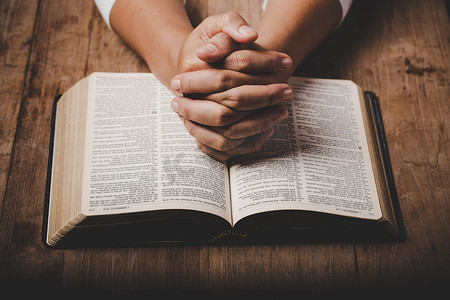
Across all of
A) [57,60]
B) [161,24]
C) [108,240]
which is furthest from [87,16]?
[108,240]

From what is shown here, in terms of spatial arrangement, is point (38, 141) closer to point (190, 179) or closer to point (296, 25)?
point (190, 179)

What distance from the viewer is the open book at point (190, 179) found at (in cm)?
60

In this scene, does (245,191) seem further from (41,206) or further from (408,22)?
(408,22)

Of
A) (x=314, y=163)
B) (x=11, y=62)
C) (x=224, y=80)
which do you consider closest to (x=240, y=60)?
(x=224, y=80)

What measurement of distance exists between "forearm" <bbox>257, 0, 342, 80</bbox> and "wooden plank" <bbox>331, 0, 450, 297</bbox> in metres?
0.12

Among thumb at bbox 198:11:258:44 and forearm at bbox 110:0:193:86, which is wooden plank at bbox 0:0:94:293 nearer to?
forearm at bbox 110:0:193:86

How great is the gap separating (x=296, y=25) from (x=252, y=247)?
465 mm

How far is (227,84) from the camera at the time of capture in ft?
1.88

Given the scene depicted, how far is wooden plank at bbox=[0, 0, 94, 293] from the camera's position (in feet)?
2.07

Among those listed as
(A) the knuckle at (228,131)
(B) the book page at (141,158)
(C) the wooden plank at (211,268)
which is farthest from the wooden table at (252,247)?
(A) the knuckle at (228,131)

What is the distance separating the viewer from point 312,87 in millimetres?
749

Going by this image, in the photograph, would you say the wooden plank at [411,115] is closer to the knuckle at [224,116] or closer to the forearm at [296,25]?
the forearm at [296,25]

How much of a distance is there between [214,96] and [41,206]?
0.41 metres

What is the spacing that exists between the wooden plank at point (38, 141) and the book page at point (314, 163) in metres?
0.39
